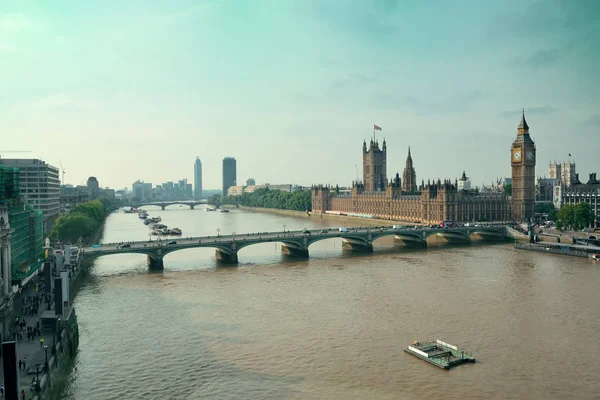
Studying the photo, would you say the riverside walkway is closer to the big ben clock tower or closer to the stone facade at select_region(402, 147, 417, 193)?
the big ben clock tower

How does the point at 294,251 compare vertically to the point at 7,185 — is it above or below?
below

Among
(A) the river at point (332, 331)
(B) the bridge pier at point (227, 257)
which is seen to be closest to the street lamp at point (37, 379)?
(A) the river at point (332, 331)

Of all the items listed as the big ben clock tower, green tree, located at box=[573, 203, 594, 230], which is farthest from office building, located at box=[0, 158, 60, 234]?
the big ben clock tower

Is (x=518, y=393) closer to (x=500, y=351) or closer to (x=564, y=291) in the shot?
(x=500, y=351)

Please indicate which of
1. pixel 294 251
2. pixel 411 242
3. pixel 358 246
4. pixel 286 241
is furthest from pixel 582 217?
pixel 286 241

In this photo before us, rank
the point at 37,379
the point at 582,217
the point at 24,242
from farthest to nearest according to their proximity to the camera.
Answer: the point at 582,217 → the point at 24,242 → the point at 37,379

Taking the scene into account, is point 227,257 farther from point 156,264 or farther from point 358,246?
point 358,246
